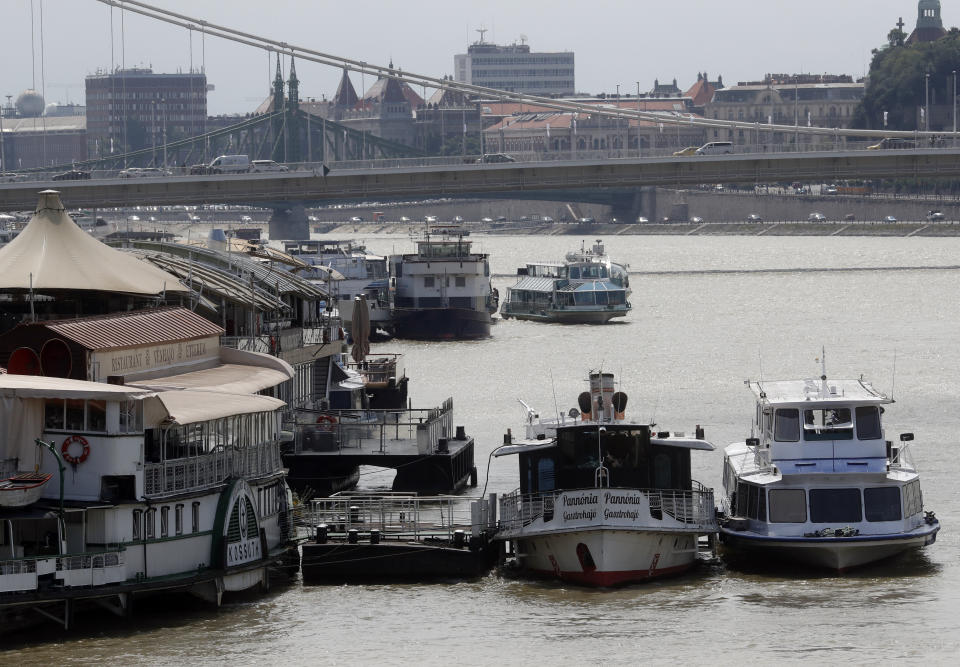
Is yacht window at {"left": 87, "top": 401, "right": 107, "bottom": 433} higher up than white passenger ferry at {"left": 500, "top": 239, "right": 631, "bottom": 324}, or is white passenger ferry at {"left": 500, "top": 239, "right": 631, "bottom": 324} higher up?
white passenger ferry at {"left": 500, "top": 239, "right": 631, "bottom": 324}

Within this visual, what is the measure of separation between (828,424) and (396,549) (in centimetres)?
660

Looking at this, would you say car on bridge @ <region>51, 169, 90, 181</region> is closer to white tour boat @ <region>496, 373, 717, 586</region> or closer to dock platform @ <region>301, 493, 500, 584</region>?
dock platform @ <region>301, 493, 500, 584</region>

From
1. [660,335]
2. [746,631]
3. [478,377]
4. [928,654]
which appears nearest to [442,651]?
[746,631]

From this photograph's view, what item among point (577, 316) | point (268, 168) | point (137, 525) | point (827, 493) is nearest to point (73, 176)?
point (268, 168)

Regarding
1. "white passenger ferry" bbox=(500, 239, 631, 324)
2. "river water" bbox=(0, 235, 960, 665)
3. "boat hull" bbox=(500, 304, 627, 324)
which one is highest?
"white passenger ferry" bbox=(500, 239, 631, 324)

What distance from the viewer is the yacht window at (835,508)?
3038 centimetres

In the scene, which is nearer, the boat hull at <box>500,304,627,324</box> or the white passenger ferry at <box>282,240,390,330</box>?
the white passenger ferry at <box>282,240,390,330</box>

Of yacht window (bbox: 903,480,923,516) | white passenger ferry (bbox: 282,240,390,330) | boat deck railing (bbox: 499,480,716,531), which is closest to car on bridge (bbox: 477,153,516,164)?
white passenger ferry (bbox: 282,240,390,330)

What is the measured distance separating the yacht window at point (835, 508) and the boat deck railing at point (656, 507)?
1476 mm

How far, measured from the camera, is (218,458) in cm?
2883

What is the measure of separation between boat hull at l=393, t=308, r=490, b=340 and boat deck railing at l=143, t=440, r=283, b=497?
47.5m

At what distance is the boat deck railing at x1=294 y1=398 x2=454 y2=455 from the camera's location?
37.1 metres

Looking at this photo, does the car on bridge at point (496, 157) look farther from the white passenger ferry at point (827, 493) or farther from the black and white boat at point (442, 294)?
the white passenger ferry at point (827, 493)

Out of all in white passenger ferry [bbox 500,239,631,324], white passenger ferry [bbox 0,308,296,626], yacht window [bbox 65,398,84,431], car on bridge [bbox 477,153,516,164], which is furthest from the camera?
car on bridge [bbox 477,153,516,164]
